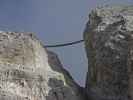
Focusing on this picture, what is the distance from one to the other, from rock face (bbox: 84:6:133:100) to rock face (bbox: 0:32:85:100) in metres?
0.66

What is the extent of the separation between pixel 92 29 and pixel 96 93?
216 centimetres

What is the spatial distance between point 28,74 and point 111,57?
2406 millimetres

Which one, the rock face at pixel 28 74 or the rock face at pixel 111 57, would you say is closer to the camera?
the rock face at pixel 28 74

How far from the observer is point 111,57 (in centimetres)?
1545

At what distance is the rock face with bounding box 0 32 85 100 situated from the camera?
14289 millimetres

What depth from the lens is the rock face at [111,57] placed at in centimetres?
1505

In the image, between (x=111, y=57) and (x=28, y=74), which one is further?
(x=111, y=57)

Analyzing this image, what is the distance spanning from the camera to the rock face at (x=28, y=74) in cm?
1429

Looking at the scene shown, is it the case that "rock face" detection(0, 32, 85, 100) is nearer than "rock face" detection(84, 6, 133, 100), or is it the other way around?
"rock face" detection(0, 32, 85, 100)

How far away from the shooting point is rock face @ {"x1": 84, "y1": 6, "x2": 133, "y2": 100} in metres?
15.0

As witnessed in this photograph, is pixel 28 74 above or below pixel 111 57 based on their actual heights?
below

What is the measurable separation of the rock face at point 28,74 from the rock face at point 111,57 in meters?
0.66

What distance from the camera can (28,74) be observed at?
14523 millimetres

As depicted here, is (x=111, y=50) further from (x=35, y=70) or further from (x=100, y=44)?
(x=35, y=70)
